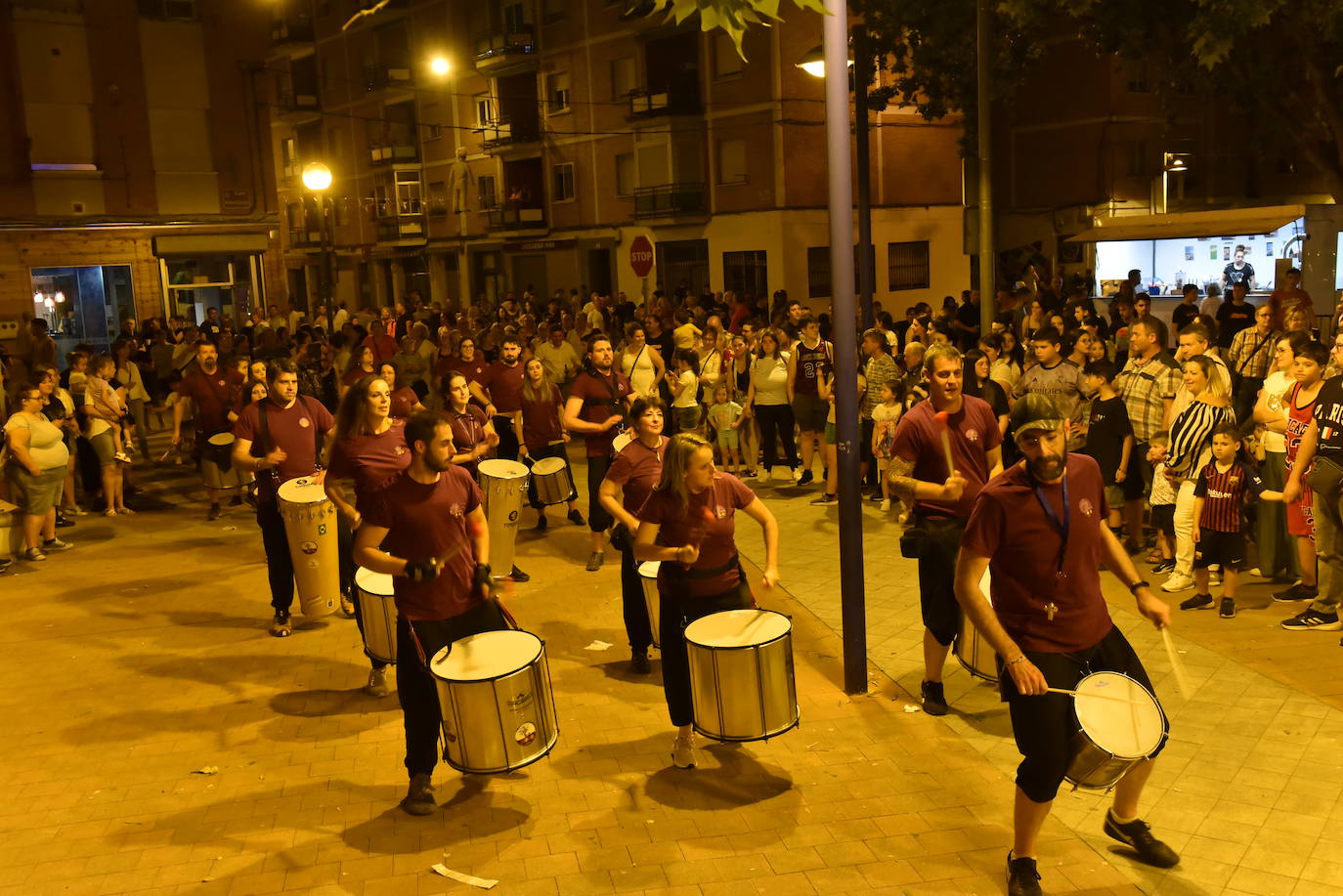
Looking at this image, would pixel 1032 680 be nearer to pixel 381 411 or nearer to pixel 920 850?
pixel 920 850

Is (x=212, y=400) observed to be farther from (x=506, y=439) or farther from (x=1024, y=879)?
(x=1024, y=879)

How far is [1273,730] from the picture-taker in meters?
6.39

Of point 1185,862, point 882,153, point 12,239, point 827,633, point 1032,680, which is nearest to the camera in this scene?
point 1032,680

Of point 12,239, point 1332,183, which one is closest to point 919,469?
point 1332,183

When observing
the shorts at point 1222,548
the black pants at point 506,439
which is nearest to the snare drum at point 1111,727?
the shorts at point 1222,548

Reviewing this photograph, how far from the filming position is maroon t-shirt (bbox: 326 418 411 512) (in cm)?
727

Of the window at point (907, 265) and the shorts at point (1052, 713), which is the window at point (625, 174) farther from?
the shorts at point (1052, 713)

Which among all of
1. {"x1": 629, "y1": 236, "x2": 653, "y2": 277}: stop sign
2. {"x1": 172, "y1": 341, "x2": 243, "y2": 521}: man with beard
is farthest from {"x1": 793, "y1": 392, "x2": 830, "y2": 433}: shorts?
{"x1": 629, "y1": 236, "x2": 653, "y2": 277}: stop sign

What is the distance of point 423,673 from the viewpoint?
584 centimetres

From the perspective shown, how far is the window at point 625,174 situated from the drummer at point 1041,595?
35.1 m

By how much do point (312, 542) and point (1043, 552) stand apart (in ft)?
18.4

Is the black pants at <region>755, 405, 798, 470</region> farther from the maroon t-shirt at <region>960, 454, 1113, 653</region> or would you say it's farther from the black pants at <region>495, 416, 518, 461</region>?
the maroon t-shirt at <region>960, 454, 1113, 653</region>

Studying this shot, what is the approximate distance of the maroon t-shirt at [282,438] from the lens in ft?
29.1

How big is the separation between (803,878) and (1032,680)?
1.37 meters
